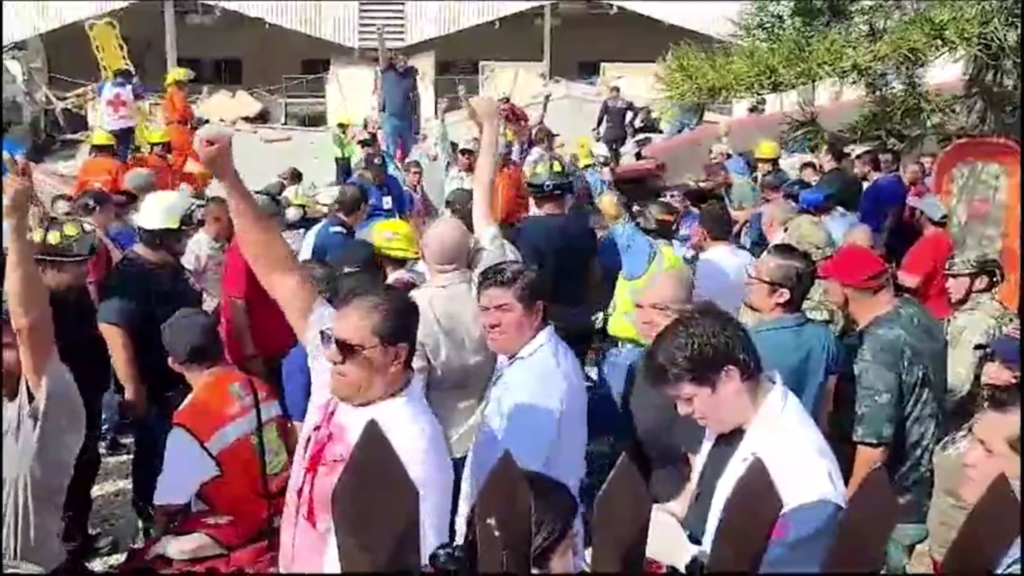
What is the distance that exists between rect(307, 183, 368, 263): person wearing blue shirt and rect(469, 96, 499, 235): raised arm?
0.52m

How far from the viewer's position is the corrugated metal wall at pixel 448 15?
22.3m

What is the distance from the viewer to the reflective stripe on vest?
3129 mm

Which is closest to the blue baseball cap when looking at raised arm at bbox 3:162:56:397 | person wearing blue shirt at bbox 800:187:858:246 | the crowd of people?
person wearing blue shirt at bbox 800:187:858:246

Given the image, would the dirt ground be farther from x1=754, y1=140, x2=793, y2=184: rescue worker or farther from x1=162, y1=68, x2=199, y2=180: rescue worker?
x1=754, y1=140, x2=793, y2=184: rescue worker

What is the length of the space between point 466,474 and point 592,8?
66.9 ft

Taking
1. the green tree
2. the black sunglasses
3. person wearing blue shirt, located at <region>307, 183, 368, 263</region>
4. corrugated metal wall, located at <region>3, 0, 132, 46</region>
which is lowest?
person wearing blue shirt, located at <region>307, 183, 368, 263</region>

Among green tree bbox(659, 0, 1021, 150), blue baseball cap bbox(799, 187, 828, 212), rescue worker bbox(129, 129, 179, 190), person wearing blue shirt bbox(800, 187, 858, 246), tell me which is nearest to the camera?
green tree bbox(659, 0, 1021, 150)

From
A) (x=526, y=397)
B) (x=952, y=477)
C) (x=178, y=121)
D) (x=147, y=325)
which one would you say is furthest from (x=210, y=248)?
(x=178, y=121)

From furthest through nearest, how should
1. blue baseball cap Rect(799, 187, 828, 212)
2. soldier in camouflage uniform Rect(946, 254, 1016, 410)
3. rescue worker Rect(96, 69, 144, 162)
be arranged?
rescue worker Rect(96, 69, 144, 162), blue baseball cap Rect(799, 187, 828, 212), soldier in camouflage uniform Rect(946, 254, 1016, 410)

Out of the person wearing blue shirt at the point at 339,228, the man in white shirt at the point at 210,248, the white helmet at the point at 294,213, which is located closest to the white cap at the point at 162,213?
the person wearing blue shirt at the point at 339,228

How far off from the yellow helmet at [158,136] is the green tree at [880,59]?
18.2 ft

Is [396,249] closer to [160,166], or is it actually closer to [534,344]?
[534,344]

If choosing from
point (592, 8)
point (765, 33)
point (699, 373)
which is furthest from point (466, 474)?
point (592, 8)

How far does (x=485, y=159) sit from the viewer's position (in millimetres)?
4812
